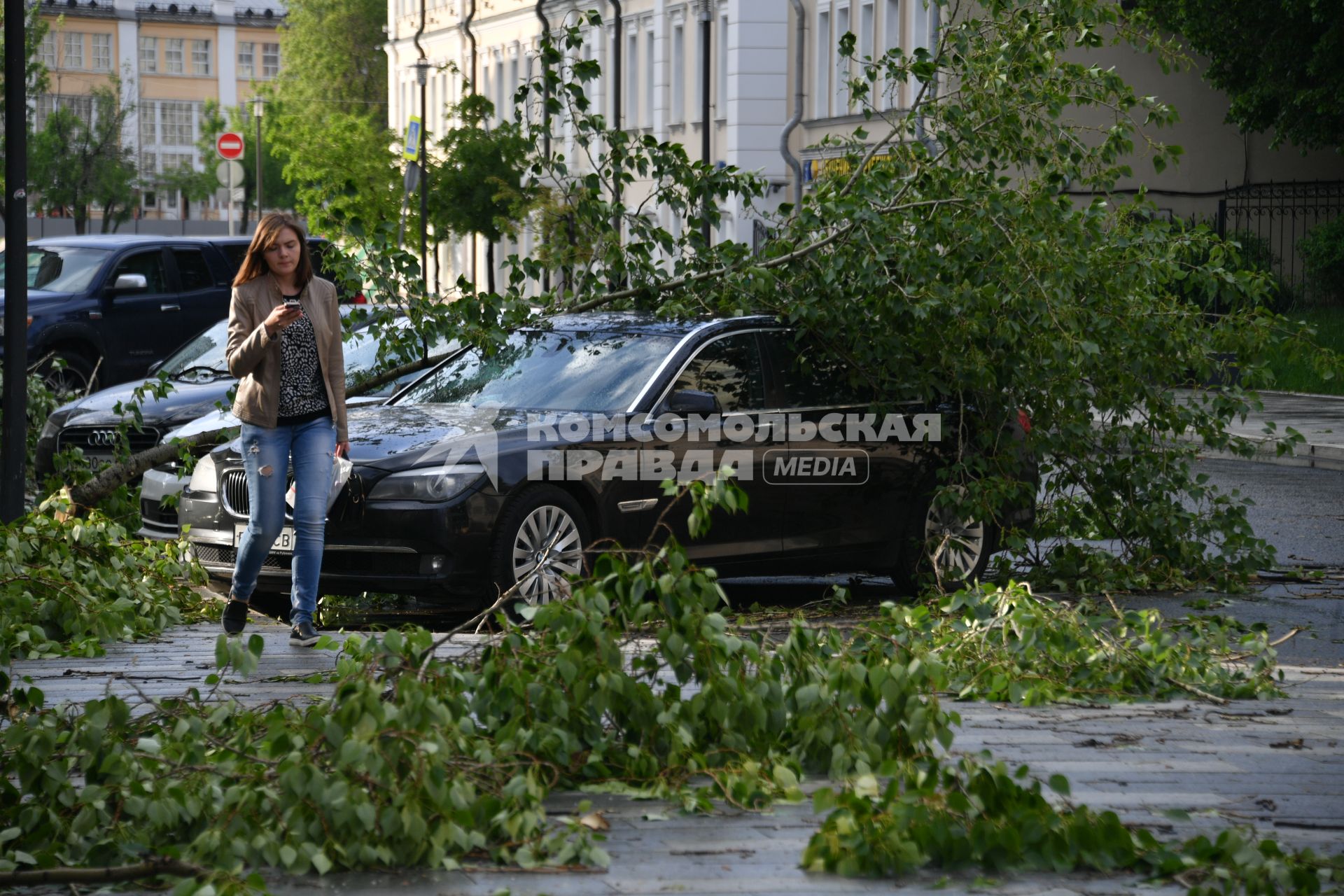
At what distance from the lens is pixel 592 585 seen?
559 centimetres

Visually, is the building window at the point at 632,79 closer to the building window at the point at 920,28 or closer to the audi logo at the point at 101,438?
the building window at the point at 920,28

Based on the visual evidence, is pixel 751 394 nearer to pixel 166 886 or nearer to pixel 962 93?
pixel 962 93

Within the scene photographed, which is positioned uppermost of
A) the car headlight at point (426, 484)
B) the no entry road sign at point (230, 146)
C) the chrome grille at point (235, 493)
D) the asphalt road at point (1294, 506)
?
the no entry road sign at point (230, 146)

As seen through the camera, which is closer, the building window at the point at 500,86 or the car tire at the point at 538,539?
the car tire at the point at 538,539

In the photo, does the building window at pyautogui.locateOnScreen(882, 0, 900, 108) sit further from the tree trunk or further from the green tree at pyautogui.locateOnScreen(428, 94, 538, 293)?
the tree trunk

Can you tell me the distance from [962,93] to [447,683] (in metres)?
6.37

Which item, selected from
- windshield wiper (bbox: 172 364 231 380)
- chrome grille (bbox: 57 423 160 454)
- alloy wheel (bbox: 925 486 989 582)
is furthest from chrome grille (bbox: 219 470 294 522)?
windshield wiper (bbox: 172 364 231 380)

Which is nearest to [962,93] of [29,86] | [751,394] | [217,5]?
[751,394]

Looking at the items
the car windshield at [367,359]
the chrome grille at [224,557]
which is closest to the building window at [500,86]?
the car windshield at [367,359]

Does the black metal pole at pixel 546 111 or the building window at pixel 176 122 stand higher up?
the building window at pixel 176 122

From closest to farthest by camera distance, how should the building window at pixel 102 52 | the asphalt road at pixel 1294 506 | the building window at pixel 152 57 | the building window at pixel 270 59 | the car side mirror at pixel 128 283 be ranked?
the asphalt road at pixel 1294 506 < the car side mirror at pixel 128 283 < the building window at pixel 102 52 < the building window at pixel 152 57 < the building window at pixel 270 59

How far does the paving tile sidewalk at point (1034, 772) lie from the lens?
460cm

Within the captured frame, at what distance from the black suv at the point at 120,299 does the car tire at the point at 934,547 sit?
9.72m

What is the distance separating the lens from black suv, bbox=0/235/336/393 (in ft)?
62.3
